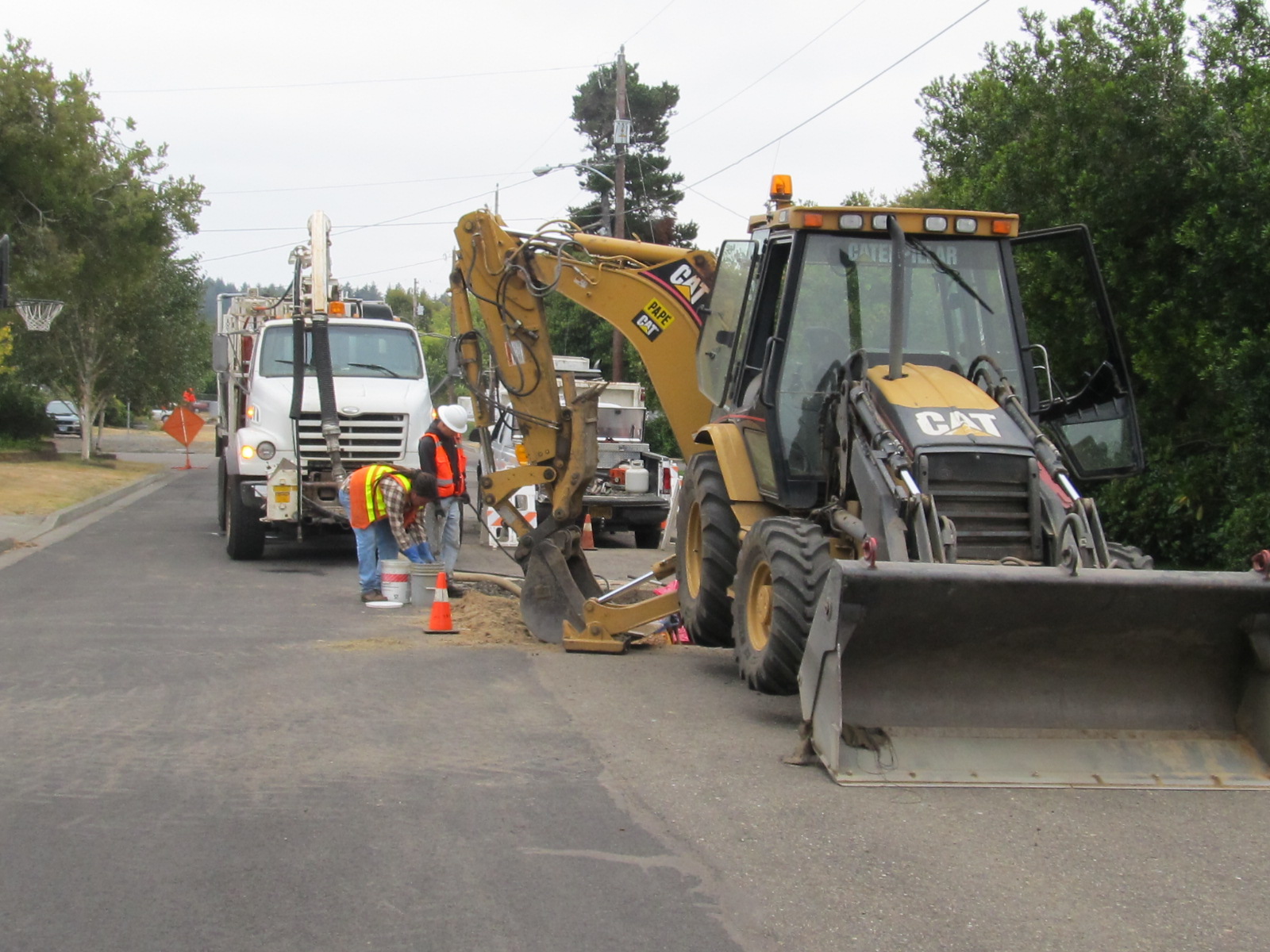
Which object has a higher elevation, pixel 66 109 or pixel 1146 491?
pixel 66 109

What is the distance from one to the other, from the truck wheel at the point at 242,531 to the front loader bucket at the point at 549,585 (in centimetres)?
607

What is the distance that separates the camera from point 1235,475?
13.4m

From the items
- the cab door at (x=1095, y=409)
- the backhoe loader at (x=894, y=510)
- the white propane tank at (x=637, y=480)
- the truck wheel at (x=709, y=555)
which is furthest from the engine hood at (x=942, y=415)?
the white propane tank at (x=637, y=480)

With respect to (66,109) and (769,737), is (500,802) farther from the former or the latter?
(66,109)

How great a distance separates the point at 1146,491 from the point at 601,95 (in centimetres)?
3434

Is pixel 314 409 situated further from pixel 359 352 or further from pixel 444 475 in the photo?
pixel 444 475

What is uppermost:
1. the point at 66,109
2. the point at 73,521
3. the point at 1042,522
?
the point at 66,109

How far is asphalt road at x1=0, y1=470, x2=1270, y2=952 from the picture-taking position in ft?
14.6

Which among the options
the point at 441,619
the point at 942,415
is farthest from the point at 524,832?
the point at 441,619

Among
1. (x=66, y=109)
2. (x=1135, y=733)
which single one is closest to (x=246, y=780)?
(x=1135, y=733)

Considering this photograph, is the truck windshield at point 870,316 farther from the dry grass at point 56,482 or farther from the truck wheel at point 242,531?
the dry grass at point 56,482

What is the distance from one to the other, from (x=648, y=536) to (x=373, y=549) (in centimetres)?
688

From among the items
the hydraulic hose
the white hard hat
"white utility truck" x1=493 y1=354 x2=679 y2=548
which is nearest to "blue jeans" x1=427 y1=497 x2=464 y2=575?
the white hard hat

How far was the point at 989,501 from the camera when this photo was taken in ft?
23.1
